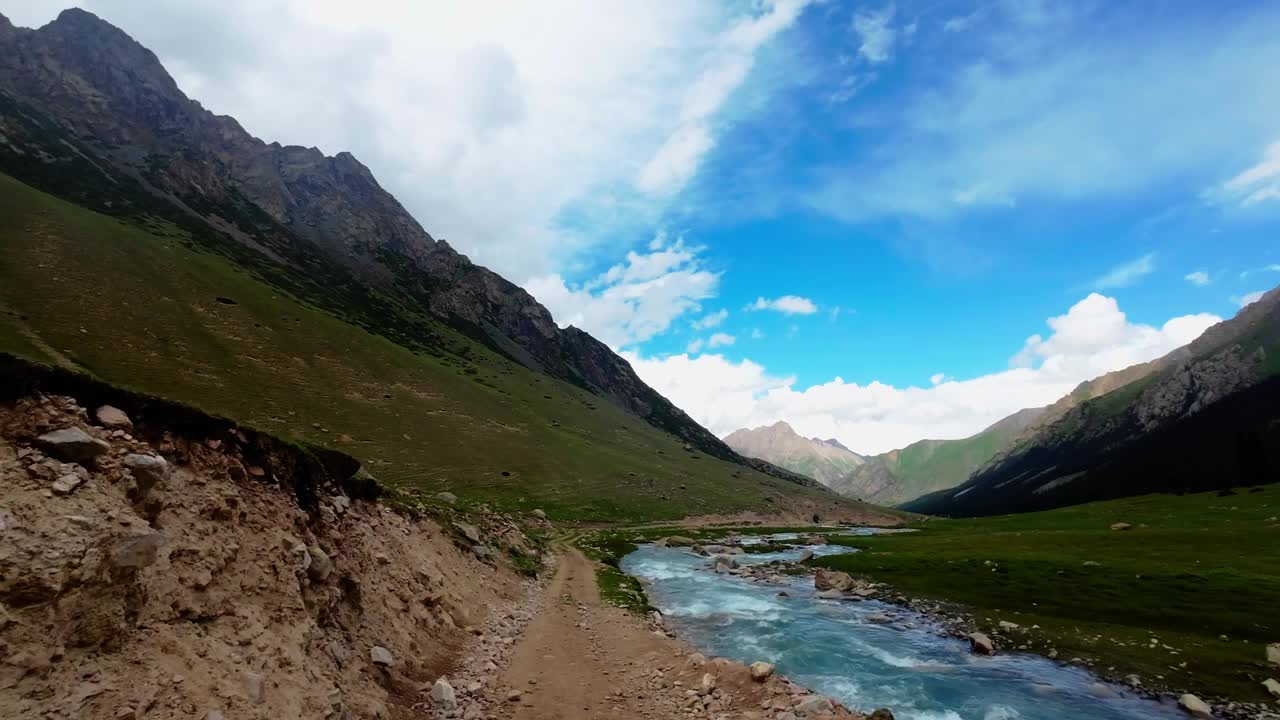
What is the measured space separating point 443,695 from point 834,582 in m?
38.7

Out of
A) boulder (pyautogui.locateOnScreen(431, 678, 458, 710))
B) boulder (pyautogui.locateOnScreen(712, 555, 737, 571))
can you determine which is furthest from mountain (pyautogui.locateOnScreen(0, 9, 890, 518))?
boulder (pyautogui.locateOnScreen(431, 678, 458, 710))

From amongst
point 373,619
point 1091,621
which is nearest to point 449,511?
point 373,619

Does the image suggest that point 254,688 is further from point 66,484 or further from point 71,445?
point 71,445

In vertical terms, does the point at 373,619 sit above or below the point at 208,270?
→ below

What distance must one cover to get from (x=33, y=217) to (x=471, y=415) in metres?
85.9

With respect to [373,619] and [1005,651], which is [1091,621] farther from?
[373,619]

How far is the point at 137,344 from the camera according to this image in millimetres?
77812

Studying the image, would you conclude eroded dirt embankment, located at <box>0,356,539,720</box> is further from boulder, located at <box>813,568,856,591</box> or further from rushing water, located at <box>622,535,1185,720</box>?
boulder, located at <box>813,568,856,591</box>

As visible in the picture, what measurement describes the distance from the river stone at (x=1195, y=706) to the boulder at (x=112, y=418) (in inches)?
1388

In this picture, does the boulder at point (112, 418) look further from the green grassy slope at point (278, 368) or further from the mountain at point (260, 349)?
the mountain at point (260, 349)

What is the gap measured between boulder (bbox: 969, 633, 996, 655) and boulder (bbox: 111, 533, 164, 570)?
34138mm

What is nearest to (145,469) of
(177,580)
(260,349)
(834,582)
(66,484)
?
(66,484)

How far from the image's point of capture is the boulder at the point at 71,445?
10.4 metres

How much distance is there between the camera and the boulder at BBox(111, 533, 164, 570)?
10203 mm
